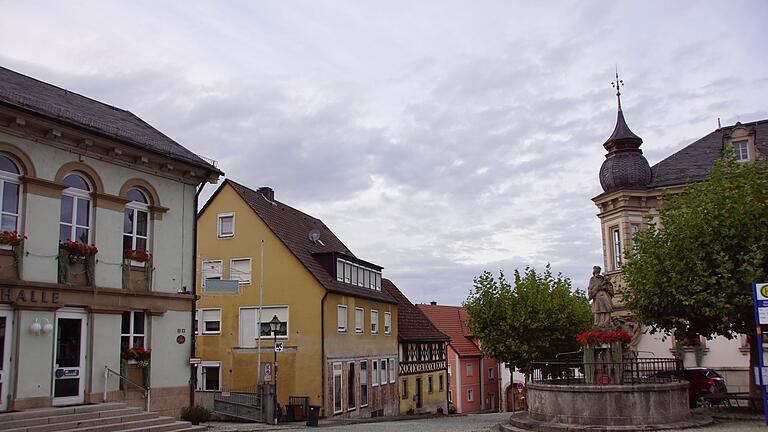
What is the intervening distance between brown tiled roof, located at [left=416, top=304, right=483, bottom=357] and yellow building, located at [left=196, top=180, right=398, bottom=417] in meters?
19.7

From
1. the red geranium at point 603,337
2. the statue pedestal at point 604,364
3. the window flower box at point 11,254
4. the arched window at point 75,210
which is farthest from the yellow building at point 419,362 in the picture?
the window flower box at point 11,254

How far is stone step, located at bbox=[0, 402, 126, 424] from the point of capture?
49.9 feet

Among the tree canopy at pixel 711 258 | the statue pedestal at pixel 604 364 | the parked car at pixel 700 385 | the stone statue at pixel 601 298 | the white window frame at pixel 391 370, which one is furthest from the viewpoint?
the white window frame at pixel 391 370

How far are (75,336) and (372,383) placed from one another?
20583 mm

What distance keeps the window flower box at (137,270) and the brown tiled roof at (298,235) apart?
41.3 ft

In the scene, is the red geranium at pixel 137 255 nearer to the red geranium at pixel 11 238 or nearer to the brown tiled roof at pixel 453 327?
the red geranium at pixel 11 238

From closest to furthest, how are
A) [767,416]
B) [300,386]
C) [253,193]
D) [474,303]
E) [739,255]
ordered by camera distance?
[767,416], [739,255], [300,386], [474,303], [253,193]

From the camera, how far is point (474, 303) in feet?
113

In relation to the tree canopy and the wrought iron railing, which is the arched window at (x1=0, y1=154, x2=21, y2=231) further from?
the tree canopy

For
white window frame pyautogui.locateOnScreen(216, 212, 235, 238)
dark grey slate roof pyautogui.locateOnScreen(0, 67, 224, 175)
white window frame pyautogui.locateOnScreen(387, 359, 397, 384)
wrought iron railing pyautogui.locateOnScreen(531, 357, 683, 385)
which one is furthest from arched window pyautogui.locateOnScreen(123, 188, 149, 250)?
white window frame pyautogui.locateOnScreen(387, 359, 397, 384)

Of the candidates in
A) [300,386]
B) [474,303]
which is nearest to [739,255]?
[474,303]

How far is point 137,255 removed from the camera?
19.5m

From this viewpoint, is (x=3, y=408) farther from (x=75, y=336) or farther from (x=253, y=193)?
(x=253, y=193)

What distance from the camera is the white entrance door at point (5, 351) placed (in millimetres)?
15859
